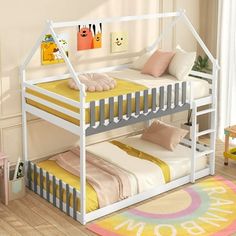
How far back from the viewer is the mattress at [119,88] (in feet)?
13.9

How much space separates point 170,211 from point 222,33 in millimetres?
2115

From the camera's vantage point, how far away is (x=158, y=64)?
4.93 metres

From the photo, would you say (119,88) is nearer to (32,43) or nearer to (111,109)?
(111,109)

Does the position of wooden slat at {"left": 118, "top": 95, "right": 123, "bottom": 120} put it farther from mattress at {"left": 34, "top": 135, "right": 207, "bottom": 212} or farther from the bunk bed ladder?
the bunk bed ladder

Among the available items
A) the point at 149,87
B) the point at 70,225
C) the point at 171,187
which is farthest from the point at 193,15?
the point at 70,225

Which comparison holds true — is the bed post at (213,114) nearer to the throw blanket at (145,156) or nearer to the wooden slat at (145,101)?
the throw blanket at (145,156)

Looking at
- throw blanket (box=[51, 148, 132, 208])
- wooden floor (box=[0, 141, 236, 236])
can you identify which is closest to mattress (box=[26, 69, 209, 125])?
throw blanket (box=[51, 148, 132, 208])

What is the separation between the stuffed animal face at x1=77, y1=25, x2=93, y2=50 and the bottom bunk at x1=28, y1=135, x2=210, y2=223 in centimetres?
90

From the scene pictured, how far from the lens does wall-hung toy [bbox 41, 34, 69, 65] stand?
4766 mm

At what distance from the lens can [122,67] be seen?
5.30 metres

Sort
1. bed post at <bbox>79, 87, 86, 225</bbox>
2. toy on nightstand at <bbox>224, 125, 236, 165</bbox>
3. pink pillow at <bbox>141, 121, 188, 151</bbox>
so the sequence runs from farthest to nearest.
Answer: toy on nightstand at <bbox>224, 125, 236, 165</bbox> < pink pillow at <bbox>141, 121, 188, 151</bbox> < bed post at <bbox>79, 87, 86, 225</bbox>

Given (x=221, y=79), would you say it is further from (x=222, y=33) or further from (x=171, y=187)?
(x=171, y=187)

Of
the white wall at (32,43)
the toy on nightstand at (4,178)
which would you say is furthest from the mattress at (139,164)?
the toy on nightstand at (4,178)

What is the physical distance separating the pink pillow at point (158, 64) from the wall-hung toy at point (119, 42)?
0.39 meters
